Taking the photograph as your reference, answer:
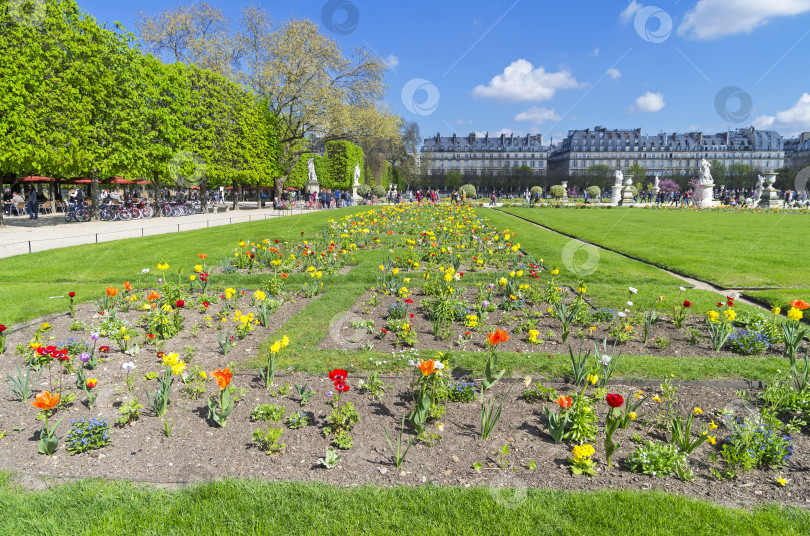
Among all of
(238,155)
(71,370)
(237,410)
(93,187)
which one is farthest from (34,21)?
(237,410)

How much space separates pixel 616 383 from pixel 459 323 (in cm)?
213

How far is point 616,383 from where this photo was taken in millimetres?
4039

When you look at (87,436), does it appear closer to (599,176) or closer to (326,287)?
(326,287)

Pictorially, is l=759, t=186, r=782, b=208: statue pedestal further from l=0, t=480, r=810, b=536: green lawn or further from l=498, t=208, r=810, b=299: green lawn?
l=0, t=480, r=810, b=536: green lawn

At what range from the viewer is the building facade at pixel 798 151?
3607 inches

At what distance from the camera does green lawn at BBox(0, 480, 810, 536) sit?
96.3 inches

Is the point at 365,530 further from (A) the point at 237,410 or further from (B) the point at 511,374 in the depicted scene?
(B) the point at 511,374

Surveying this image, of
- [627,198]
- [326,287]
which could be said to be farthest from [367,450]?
[627,198]

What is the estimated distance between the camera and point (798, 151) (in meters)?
99.9

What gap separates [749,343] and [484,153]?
4790 inches

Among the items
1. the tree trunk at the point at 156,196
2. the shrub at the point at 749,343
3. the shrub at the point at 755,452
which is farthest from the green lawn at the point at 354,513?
the tree trunk at the point at 156,196

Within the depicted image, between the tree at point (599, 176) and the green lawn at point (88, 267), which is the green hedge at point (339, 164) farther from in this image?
the tree at point (599, 176)

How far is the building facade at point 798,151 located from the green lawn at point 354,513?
107 m

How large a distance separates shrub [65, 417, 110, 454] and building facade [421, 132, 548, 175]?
11843 centimetres
